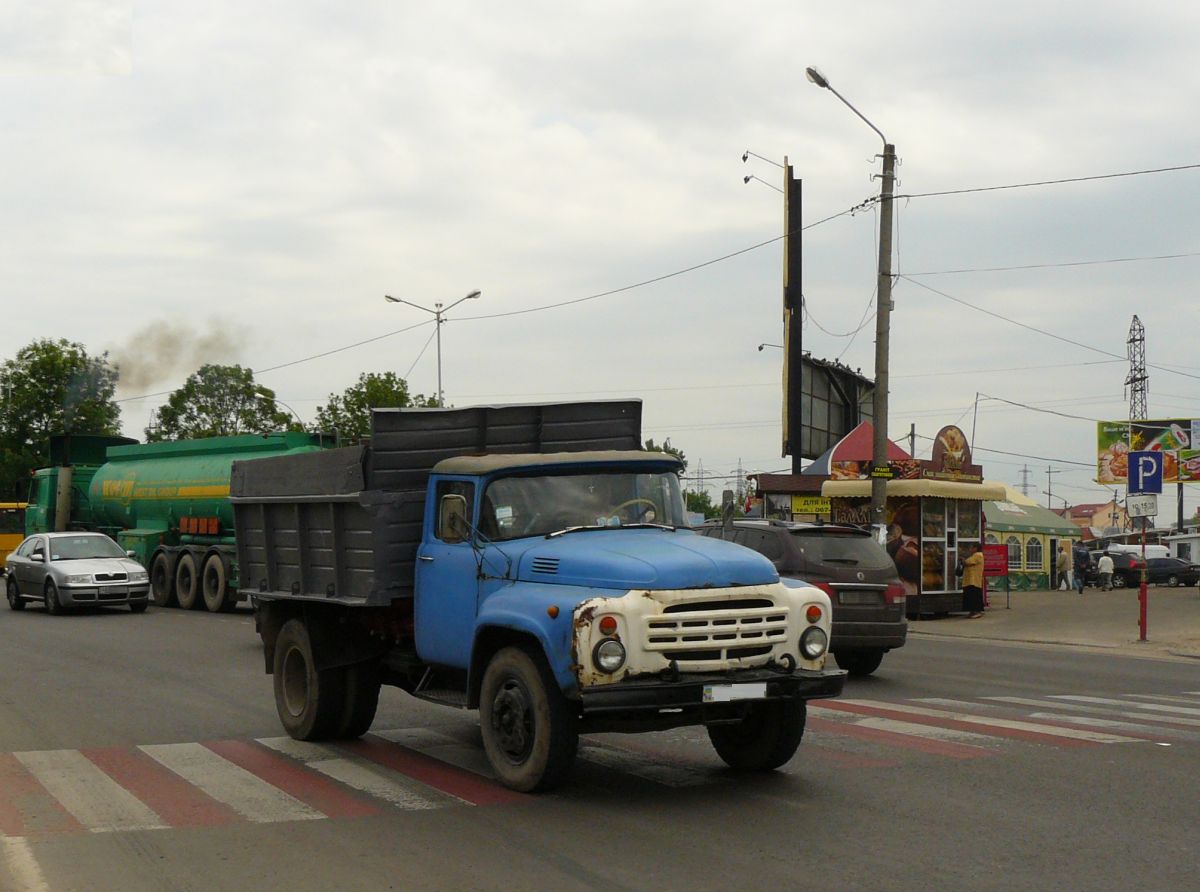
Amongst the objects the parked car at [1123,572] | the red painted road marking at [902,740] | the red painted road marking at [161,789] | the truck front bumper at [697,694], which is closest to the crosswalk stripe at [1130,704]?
the red painted road marking at [902,740]

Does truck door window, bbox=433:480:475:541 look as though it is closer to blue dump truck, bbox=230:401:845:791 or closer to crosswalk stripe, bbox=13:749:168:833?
blue dump truck, bbox=230:401:845:791

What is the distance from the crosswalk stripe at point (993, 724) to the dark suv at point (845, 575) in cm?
191

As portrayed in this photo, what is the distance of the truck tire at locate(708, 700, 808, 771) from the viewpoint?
355 inches

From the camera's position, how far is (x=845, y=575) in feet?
50.8

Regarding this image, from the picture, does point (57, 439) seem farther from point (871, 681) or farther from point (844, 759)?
point (844, 759)

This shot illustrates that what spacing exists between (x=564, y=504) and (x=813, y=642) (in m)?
1.89

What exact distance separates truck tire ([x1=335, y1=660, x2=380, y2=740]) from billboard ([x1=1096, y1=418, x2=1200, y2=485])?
62107 millimetres

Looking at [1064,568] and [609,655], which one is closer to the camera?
[609,655]

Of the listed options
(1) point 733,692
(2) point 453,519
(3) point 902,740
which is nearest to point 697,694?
(1) point 733,692

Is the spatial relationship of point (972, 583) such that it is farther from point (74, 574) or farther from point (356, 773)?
point (356, 773)

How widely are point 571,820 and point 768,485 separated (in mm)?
28010

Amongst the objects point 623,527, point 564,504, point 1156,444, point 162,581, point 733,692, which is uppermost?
point 1156,444

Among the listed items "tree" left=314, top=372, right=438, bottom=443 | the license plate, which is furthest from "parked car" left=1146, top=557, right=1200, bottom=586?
the license plate

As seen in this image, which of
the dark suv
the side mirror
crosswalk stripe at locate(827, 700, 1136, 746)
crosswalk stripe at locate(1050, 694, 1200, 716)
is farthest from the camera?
the dark suv
